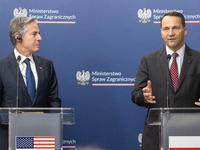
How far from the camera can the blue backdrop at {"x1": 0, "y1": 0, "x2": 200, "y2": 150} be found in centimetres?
402

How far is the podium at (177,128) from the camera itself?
2090 mm

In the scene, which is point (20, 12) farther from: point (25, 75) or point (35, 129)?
point (35, 129)

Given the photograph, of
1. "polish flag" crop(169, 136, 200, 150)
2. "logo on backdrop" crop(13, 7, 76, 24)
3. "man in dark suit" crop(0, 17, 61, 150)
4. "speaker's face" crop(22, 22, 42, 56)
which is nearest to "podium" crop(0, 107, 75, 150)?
"man in dark suit" crop(0, 17, 61, 150)

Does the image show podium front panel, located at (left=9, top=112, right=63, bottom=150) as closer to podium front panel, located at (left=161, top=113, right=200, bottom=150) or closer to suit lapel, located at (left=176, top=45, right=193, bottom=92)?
podium front panel, located at (left=161, top=113, right=200, bottom=150)

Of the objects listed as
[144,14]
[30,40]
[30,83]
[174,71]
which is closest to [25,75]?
[30,83]

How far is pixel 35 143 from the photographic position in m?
2.16

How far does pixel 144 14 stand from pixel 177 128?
2264 mm

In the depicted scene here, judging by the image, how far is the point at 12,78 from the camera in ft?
9.57

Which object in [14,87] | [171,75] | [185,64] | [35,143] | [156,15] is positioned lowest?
[35,143]

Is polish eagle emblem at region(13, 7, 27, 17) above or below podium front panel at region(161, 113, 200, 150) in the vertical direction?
above

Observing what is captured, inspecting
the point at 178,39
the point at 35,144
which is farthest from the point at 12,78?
the point at 178,39

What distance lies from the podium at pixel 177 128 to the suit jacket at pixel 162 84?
58 cm

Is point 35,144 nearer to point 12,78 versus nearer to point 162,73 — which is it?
point 12,78

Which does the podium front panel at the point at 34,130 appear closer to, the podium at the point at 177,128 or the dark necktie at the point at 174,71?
the podium at the point at 177,128
